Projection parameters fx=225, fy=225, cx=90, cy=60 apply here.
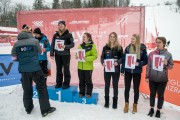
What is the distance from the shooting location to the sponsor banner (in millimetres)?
7508

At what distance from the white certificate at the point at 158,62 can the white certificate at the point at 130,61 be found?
0.42 meters

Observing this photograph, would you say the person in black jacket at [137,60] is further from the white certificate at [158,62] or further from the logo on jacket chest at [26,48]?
the logo on jacket chest at [26,48]

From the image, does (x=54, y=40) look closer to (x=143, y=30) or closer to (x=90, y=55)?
(x=90, y=55)

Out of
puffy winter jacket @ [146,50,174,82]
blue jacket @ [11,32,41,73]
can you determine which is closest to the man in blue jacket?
blue jacket @ [11,32,41,73]

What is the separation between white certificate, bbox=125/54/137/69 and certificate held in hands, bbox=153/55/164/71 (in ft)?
1.39

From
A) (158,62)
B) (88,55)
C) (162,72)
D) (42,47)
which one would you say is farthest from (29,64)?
(162,72)

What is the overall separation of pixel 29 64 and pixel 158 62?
2.70m

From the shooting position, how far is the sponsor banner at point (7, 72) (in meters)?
7.51

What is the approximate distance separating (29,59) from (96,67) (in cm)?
323

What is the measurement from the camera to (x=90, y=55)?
5547 mm

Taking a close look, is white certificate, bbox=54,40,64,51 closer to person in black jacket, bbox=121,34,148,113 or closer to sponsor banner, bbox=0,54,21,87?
person in black jacket, bbox=121,34,148,113

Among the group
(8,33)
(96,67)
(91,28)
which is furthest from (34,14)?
(8,33)

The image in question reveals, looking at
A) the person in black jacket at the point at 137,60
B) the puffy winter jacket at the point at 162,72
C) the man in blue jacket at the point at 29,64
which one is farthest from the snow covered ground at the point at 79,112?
the puffy winter jacket at the point at 162,72

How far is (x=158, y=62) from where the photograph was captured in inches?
187
